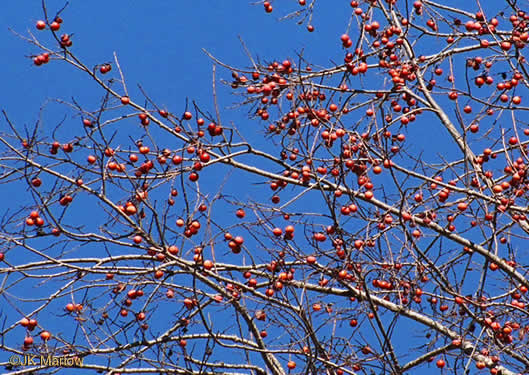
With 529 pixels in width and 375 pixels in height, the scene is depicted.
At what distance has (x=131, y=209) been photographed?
18.7ft

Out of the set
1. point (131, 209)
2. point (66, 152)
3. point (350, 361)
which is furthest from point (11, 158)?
point (350, 361)

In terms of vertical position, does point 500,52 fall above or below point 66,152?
above

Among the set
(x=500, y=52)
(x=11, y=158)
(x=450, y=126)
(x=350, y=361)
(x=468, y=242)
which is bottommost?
(x=350, y=361)

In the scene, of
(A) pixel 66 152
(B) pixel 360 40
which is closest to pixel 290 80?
(B) pixel 360 40

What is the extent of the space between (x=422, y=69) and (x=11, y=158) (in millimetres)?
3757

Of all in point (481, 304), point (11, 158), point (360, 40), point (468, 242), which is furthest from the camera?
point (360, 40)

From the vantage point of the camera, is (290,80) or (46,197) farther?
(290,80)

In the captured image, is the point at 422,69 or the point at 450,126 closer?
the point at 450,126

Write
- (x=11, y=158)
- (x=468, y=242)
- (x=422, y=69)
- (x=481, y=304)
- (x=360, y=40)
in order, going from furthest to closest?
(x=422, y=69)
(x=360, y=40)
(x=468, y=242)
(x=11, y=158)
(x=481, y=304)

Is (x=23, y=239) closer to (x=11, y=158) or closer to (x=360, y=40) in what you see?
(x=11, y=158)

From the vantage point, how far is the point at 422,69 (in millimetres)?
7949

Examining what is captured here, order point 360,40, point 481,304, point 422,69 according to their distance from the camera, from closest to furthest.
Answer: point 481,304 → point 360,40 → point 422,69

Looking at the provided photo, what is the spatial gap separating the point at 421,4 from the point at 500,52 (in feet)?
3.22

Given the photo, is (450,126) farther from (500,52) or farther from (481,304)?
(481,304)
